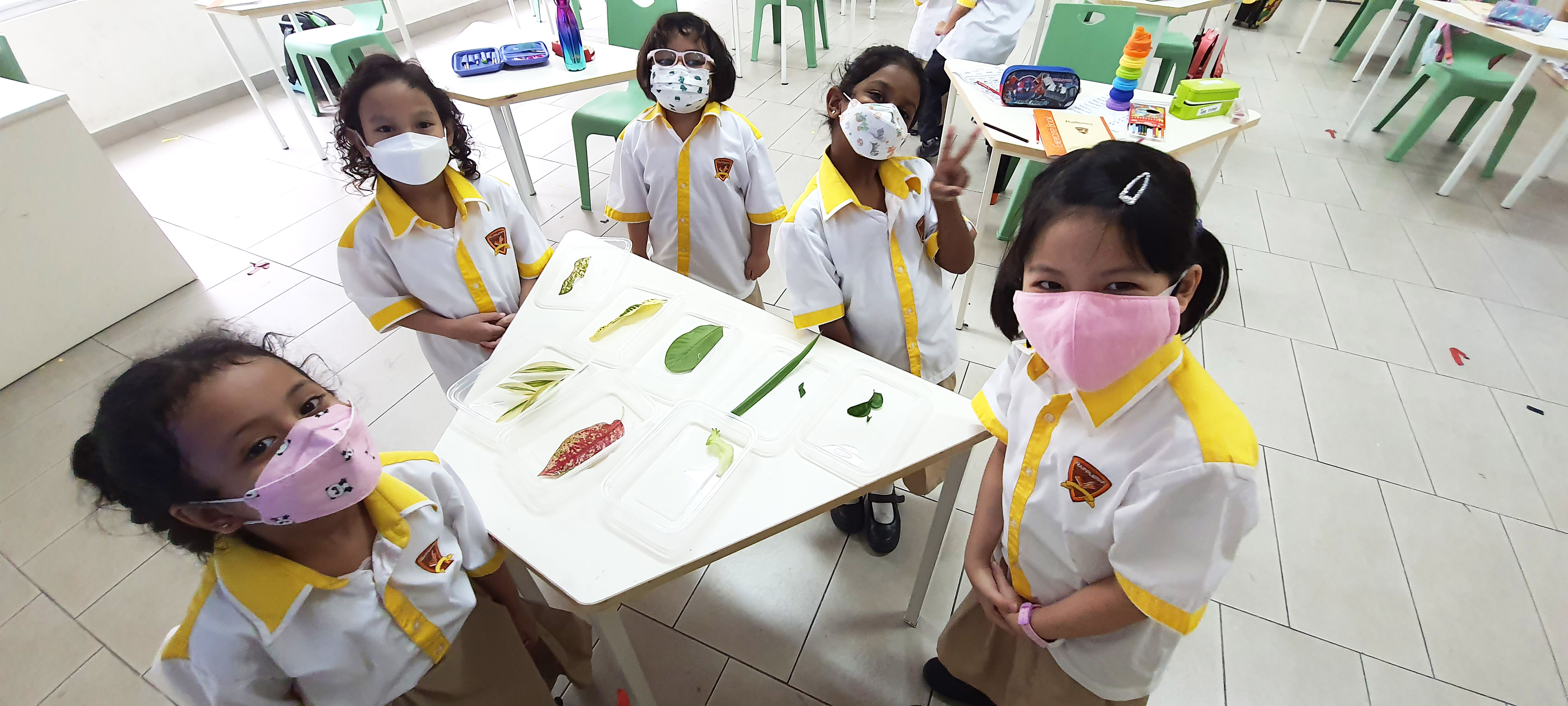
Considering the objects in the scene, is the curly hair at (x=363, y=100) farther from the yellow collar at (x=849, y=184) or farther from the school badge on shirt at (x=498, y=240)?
the yellow collar at (x=849, y=184)

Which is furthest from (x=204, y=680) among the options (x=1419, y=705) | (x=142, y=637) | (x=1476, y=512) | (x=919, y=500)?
(x=1476, y=512)

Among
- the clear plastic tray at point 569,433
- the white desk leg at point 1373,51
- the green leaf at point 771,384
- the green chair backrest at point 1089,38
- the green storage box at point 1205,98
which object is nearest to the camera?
the clear plastic tray at point 569,433

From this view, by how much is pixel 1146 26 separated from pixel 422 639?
327 centimetres

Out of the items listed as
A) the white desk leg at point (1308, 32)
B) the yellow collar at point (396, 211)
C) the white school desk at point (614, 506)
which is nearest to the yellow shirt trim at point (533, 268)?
the yellow collar at point (396, 211)

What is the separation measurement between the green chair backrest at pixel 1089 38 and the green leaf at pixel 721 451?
2.42 m

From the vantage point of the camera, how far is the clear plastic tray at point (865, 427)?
3.25 ft

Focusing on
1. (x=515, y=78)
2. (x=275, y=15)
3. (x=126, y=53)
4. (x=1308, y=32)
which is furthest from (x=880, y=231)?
(x=1308, y=32)

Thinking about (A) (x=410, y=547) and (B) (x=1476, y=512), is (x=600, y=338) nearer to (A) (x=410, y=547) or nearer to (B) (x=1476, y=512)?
(A) (x=410, y=547)

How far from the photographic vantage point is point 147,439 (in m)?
0.64

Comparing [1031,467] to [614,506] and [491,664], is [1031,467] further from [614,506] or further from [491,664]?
[491,664]

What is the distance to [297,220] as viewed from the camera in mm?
3137

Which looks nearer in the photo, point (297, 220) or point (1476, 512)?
point (1476, 512)

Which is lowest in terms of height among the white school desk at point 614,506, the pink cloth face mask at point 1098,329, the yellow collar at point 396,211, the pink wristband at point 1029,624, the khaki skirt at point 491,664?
the khaki skirt at point 491,664

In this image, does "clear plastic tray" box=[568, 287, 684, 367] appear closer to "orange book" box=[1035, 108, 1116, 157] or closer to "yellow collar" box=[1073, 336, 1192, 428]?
"yellow collar" box=[1073, 336, 1192, 428]
